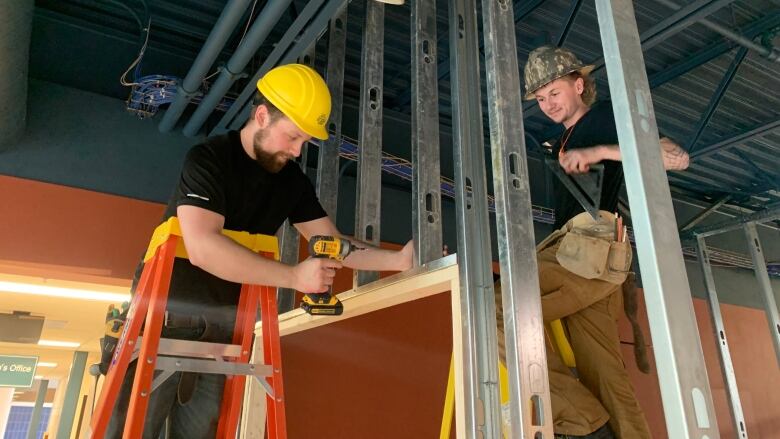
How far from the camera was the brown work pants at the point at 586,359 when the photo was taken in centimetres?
135

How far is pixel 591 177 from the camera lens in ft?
4.64

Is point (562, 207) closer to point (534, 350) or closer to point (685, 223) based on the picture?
point (534, 350)

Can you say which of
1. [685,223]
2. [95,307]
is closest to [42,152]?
[95,307]

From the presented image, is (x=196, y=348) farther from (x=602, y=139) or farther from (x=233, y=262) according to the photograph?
(x=602, y=139)

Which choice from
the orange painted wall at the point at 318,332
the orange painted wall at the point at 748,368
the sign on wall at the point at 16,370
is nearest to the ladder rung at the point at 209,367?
the orange painted wall at the point at 318,332

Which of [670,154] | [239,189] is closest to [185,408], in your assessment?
[239,189]

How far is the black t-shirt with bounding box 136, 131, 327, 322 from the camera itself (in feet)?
5.03

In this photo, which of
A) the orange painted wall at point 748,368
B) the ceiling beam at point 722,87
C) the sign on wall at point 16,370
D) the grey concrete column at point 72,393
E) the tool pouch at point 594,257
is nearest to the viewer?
the tool pouch at point 594,257

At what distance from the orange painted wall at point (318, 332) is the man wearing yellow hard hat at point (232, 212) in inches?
55.7

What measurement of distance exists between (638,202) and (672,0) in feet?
9.10

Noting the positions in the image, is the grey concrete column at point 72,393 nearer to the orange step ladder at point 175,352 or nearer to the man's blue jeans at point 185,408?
the man's blue jeans at point 185,408

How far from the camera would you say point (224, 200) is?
1.56m

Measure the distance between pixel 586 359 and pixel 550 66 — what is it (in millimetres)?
897

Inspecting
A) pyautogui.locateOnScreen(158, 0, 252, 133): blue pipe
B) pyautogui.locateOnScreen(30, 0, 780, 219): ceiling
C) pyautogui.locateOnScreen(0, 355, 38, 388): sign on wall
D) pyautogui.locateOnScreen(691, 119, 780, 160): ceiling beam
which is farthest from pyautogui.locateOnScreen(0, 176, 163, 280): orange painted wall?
pyautogui.locateOnScreen(691, 119, 780, 160): ceiling beam
